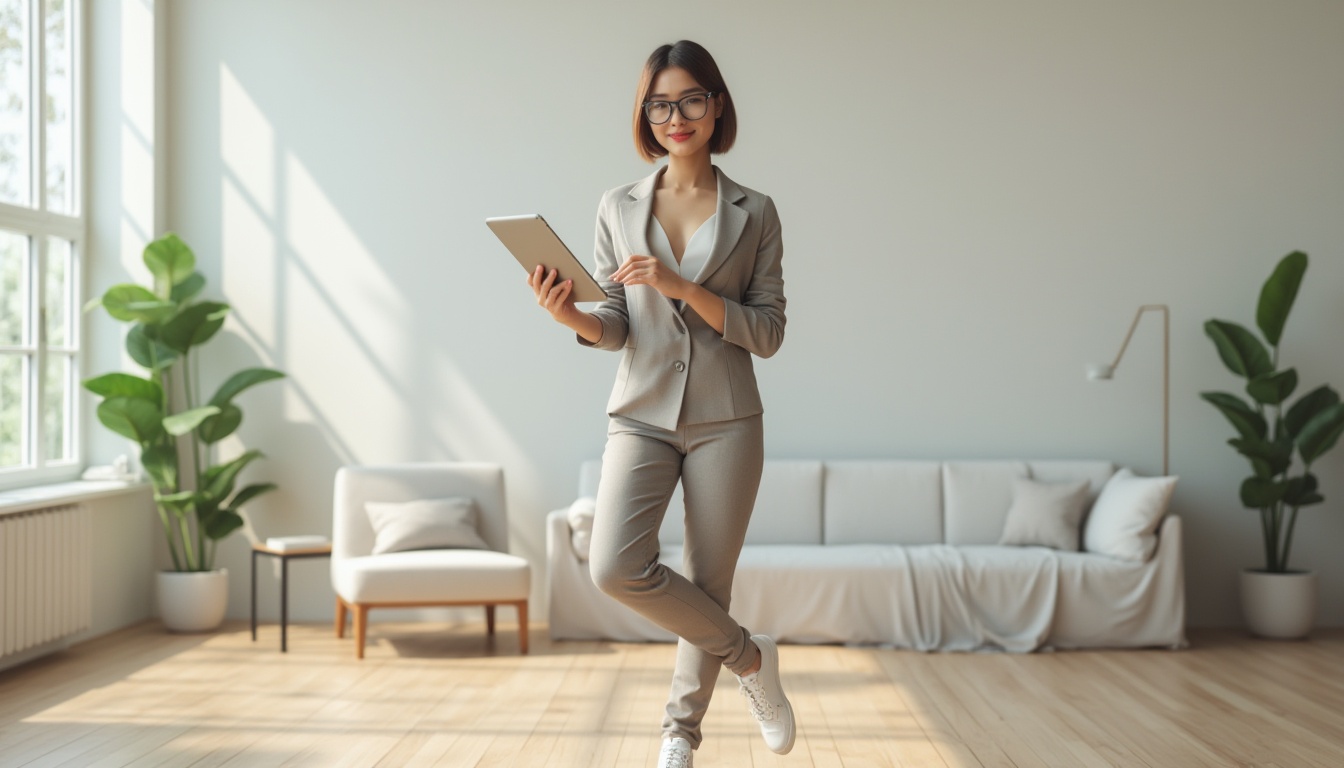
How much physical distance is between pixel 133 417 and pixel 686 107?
364 centimetres

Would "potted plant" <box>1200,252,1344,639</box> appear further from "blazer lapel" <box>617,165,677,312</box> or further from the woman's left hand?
the woman's left hand

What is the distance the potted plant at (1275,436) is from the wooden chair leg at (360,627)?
3.79 metres

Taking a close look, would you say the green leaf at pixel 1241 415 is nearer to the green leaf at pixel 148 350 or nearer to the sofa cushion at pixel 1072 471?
the sofa cushion at pixel 1072 471

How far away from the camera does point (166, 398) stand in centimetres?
571

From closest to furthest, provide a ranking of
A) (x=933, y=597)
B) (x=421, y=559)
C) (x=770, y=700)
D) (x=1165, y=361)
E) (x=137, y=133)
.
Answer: (x=770, y=700) < (x=421, y=559) < (x=933, y=597) < (x=1165, y=361) < (x=137, y=133)

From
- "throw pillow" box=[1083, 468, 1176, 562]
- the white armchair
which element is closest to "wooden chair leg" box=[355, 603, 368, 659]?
the white armchair

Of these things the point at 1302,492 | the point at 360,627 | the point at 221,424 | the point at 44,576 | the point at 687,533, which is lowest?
the point at 360,627

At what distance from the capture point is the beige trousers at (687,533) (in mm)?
2553

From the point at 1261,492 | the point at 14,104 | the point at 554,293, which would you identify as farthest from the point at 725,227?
the point at 14,104

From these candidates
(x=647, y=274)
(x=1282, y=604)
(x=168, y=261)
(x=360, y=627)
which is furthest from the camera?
(x=168, y=261)

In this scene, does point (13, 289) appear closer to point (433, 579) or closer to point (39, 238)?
point (39, 238)

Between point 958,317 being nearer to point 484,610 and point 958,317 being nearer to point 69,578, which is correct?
point 484,610

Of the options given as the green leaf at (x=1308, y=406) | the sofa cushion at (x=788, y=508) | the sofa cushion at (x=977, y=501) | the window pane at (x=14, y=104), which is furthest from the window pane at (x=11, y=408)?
the green leaf at (x=1308, y=406)

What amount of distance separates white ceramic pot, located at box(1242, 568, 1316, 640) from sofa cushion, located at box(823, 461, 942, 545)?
1.41 m
